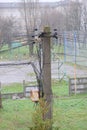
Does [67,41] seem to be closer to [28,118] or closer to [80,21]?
[80,21]

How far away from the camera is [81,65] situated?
1003 inches

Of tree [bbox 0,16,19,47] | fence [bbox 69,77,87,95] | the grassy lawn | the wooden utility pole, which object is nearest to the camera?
the wooden utility pole

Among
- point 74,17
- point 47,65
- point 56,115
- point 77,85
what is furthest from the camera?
point 74,17

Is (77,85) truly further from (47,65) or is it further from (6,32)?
(6,32)

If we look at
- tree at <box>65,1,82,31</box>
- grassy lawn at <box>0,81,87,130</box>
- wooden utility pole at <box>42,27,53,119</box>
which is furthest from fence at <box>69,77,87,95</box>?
tree at <box>65,1,82,31</box>

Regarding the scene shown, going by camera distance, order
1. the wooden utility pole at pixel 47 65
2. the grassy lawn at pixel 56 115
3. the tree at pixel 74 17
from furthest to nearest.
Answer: the tree at pixel 74 17, the grassy lawn at pixel 56 115, the wooden utility pole at pixel 47 65

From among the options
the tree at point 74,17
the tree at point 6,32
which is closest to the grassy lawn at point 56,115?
the tree at point 6,32

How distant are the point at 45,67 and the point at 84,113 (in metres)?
3.11

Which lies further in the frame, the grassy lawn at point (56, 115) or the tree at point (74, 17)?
the tree at point (74, 17)

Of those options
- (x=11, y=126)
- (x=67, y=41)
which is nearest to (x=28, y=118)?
(x=11, y=126)

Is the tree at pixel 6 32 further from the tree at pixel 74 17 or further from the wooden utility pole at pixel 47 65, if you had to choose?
the wooden utility pole at pixel 47 65

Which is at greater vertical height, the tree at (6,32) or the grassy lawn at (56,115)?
the grassy lawn at (56,115)

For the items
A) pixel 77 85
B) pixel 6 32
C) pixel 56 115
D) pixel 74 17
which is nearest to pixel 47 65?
pixel 56 115

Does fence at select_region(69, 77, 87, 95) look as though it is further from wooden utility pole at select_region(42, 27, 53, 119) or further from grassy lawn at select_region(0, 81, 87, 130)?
wooden utility pole at select_region(42, 27, 53, 119)
